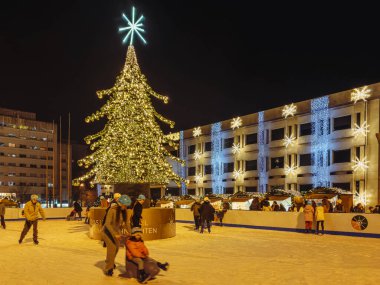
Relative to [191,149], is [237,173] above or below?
below

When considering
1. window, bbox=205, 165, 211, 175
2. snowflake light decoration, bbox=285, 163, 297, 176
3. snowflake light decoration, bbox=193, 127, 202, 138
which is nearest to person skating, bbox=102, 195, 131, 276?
snowflake light decoration, bbox=285, 163, 297, 176

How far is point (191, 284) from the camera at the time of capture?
9023mm

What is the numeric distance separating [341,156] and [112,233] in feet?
115

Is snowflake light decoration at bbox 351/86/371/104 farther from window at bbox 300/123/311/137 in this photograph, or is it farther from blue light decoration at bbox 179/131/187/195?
blue light decoration at bbox 179/131/187/195

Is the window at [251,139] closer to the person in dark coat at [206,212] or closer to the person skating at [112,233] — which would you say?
the person in dark coat at [206,212]

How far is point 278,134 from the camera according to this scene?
4897cm

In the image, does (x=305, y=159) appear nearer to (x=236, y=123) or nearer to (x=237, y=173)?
(x=237, y=173)

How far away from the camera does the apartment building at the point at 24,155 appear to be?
10494 centimetres

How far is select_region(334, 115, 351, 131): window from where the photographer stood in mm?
41219

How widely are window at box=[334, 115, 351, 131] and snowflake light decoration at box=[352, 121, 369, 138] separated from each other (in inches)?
43.0

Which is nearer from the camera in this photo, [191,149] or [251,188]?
[251,188]

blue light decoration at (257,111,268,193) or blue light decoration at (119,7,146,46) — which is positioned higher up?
blue light decoration at (119,7,146,46)

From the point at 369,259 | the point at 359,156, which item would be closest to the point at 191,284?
the point at 369,259

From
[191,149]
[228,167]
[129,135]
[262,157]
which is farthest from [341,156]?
[129,135]
